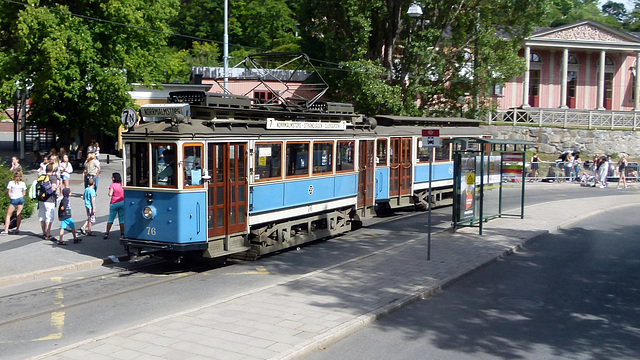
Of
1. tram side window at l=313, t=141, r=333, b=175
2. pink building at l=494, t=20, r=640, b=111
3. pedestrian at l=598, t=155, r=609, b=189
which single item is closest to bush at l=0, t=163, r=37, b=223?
tram side window at l=313, t=141, r=333, b=175

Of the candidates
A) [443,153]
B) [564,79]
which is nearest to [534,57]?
[564,79]

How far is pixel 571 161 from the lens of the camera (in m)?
36.2

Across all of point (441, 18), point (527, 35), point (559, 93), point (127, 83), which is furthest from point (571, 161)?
point (127, 83)

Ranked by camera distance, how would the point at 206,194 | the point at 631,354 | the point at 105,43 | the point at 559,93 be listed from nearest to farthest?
the point at 631,354
the point at 206,194
the point at 105,43
the point at 559,93

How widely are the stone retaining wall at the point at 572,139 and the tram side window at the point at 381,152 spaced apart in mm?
25332

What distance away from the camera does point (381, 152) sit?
20312mm

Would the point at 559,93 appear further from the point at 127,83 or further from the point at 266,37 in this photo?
the point at 127,83

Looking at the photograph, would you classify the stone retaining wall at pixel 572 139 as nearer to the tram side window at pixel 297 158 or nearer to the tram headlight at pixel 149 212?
the tram side window at pixel 297 158

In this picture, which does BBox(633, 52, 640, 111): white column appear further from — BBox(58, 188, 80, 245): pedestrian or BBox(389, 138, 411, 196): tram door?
BBox(58, 188, 80, 245): pedestrian

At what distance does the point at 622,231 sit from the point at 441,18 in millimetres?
16902

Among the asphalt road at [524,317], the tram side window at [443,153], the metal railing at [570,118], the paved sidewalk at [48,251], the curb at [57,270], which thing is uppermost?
the metal railing at [570,118]

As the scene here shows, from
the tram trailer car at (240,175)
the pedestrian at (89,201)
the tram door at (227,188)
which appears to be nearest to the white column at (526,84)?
the tram trailer car at (240,175)

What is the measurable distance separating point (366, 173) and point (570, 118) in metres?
31.6

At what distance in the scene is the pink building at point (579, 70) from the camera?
159 feet
